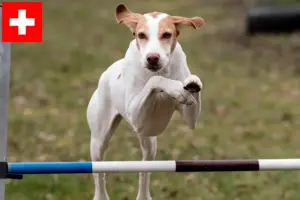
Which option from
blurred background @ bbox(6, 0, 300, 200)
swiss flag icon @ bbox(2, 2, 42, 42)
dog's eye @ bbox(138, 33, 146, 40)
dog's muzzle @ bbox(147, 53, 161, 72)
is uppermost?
swiss flag icon @ bbox(2, 2, 42, 42)

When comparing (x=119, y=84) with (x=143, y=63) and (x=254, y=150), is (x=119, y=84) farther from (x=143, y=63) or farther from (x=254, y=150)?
(x=254, y=150)

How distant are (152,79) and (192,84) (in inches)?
11.5

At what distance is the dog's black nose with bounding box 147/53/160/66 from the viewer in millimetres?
4262

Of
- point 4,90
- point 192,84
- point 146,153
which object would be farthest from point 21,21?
point 146,153

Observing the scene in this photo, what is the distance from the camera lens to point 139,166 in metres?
4.49

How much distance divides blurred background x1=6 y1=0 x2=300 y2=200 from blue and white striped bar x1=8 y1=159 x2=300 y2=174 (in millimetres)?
1681

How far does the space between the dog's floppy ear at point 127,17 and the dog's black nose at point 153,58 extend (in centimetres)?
31

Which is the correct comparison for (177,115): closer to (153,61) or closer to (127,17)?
(127,17)

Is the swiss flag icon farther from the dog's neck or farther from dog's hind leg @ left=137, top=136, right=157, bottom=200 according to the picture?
dog's hind leg @ left=137, top=136, right=157, bottom=200

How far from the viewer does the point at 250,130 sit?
8.79m

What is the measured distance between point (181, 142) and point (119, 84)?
131 inches

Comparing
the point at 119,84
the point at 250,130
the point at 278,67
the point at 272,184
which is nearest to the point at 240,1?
the point at 278,67

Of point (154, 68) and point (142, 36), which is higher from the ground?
point (142, 36)

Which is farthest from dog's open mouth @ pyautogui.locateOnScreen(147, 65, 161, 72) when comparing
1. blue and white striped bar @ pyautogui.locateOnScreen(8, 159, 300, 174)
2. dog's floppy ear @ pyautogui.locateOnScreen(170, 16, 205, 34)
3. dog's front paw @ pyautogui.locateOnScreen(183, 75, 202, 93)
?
blue and white striped bar @ pyautogui.locateOnScreen(8, 159, 300, 174)
